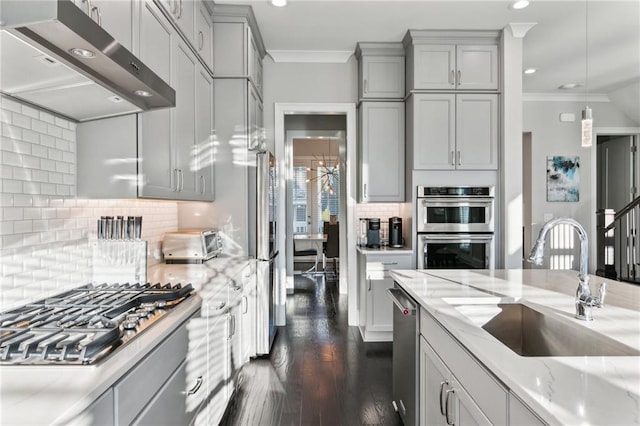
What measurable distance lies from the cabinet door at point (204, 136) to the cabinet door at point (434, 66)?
2.00 metres

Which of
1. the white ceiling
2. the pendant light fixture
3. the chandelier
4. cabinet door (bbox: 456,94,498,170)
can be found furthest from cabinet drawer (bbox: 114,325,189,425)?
the chandelier

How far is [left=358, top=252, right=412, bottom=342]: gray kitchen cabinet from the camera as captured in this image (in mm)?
3576

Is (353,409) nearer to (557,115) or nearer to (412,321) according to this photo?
(412,321)

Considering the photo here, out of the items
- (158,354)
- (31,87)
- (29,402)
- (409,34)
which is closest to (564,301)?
(158,354)

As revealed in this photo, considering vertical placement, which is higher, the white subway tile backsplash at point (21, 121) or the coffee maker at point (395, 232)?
the white subway tile backsplash at point (21, 121)

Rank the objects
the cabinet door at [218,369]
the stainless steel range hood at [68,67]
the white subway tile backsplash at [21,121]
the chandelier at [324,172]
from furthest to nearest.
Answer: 1. the chandelier at [324,172]
2. the cabinet door at [218,369]
3. the white subway tile backsplash at [21,121]
4. the stainless steel range hood at [68,67]

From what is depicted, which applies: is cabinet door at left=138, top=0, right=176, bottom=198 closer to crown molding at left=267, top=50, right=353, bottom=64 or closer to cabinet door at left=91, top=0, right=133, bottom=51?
cabinet door at left=91, top=0, right=133, bottom=51

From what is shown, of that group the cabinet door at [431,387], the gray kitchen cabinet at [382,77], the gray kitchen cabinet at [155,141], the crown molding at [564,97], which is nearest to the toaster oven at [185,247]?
the gray kitchen cabinet at [155,141]

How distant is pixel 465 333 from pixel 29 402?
4.07 ft

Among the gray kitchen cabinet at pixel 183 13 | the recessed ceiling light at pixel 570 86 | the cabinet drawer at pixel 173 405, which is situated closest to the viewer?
the cabinet drawer at pixel 173 405

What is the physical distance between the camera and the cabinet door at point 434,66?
3.60 meters

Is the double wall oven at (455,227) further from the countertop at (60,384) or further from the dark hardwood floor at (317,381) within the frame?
the countertop at (60,384)

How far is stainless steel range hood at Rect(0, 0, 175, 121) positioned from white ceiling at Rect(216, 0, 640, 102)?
1939mm

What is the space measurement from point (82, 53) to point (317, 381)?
8.30 ft
